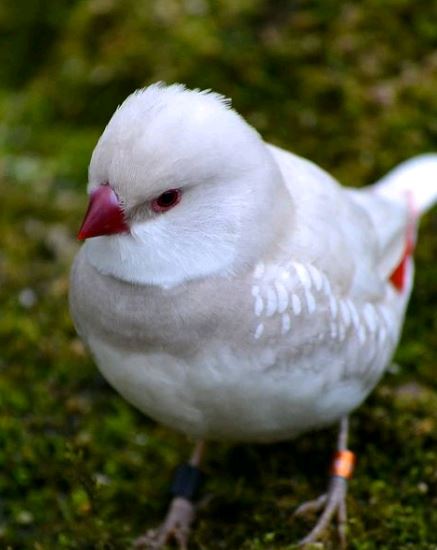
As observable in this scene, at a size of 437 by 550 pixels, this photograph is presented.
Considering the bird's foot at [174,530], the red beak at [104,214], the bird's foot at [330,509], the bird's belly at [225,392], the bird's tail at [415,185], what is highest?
the red beak at [104,214]

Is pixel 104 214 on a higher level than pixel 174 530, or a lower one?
higher

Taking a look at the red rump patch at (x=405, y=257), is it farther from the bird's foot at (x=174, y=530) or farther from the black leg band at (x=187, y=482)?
the bird's foot at (x=174, y=530)

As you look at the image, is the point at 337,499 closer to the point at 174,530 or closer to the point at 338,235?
the point at 174,530

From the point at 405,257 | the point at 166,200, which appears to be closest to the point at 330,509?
the point at 405,257

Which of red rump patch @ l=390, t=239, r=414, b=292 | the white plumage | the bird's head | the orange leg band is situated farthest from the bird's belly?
red rump patch @ l=390, t=239, r=414, b=292

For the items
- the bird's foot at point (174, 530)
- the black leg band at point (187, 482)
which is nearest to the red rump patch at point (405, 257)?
the black leg band at point (187, 482)

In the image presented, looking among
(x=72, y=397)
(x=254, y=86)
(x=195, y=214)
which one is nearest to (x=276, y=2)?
(x=254, y=86)
